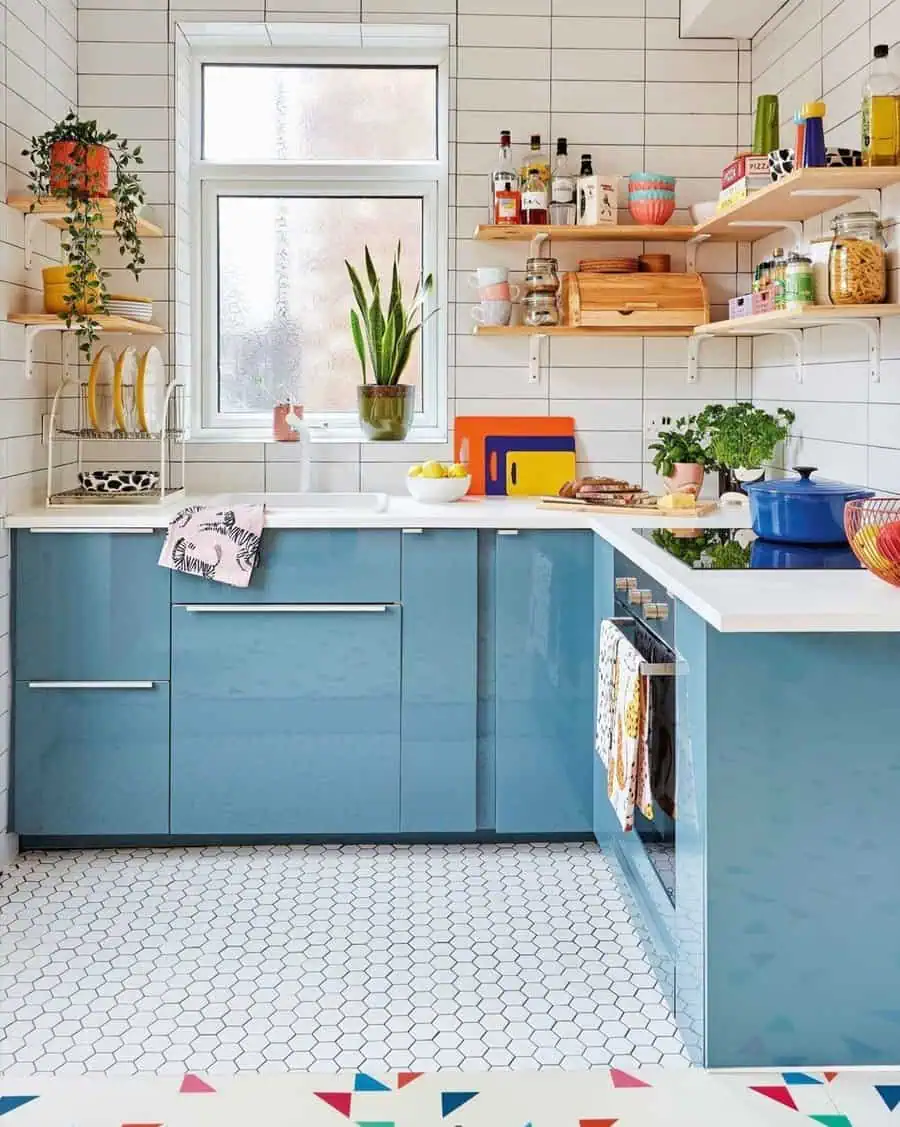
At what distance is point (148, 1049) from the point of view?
7.80 ft

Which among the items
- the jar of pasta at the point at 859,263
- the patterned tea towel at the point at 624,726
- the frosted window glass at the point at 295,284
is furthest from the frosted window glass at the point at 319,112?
the patterned tea towel at the point at 624,726

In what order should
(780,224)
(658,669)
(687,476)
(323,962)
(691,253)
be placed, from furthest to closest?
1. (691,253)
2. (687,476)
3. (780,224)
4. (323,962)
5. (658,669)

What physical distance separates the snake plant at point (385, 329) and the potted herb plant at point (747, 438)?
976mm

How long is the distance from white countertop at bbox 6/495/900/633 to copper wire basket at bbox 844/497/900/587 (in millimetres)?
39

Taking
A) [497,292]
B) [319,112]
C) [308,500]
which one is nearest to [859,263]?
[497,292]

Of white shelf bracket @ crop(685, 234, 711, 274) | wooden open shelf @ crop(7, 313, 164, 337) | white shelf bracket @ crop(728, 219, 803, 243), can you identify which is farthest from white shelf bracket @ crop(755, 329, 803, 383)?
wooden open shelf @ crop(7, 313, 164, 337)

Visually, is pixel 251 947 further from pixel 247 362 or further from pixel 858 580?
pixel 247 362

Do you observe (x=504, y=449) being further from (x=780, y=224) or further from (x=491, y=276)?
(x=780, y=224)

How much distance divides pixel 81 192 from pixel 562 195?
1.38 meters

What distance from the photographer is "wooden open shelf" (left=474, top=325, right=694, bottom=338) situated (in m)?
3.85

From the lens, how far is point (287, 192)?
413 centimetres

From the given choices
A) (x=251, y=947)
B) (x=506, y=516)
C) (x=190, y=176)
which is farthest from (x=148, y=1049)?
(x=190, y=176)

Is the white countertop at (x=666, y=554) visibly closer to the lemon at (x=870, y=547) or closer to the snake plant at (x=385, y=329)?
the lemon at (x=870, y=547)

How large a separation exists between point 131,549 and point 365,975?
1284 millimetres
